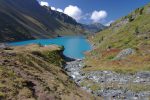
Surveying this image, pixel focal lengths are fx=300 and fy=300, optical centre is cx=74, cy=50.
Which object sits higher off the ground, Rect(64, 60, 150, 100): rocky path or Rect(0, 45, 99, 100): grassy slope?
Rect(0, 45, 99, 100): grassy slope

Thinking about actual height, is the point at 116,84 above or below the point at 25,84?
below

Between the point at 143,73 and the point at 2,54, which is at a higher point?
the point at 2,54

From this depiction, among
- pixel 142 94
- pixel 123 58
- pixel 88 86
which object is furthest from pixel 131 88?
pixel 123 58

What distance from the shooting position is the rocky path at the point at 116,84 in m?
49.2

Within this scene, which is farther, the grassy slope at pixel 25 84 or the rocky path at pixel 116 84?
the rocky path at pixel 116 84

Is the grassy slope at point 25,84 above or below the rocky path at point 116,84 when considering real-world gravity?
above

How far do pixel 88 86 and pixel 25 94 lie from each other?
90.1 feet

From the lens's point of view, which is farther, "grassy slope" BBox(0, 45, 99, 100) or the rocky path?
the rocky path

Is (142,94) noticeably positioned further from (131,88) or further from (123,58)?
(123,58)

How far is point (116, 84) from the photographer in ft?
192

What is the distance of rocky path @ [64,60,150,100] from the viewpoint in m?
49.2

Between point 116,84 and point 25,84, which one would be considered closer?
point 25,84

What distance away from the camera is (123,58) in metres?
98.9

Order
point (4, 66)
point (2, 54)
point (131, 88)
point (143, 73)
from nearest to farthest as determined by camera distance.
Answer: point (4, 66) → point (2, 54) → point (131, 88) → point (143, 73)
